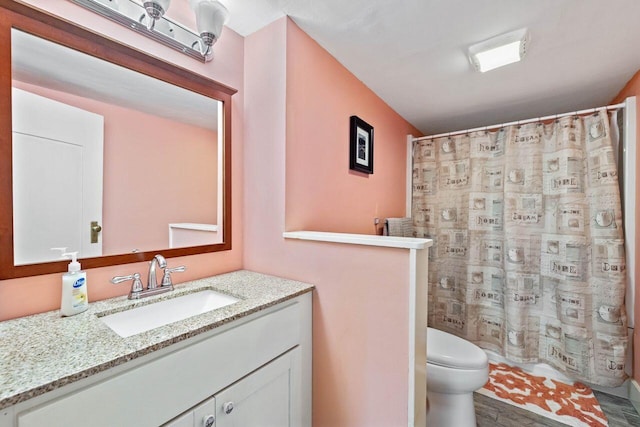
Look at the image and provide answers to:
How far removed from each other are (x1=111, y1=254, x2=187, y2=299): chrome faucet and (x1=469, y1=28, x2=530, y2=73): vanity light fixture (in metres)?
1.88

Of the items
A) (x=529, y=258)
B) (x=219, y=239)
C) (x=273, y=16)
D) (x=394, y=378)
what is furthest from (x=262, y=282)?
(x=529, y=258)

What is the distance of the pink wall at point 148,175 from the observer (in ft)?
3.51

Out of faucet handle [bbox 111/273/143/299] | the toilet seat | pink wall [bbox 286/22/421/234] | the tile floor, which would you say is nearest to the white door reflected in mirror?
faucet handle [bbox 111/273/143/299]

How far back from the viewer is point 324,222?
1643 mm

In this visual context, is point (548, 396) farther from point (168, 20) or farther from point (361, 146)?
point (168, 20)

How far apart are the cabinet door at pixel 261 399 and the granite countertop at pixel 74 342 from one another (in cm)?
24

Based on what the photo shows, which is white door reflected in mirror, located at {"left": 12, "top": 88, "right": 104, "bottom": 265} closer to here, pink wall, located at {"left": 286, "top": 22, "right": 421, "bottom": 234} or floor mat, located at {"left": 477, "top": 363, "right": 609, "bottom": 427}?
pink wall, located at {"left": 286, "top": 22, "right": 421, "bottom": 234}

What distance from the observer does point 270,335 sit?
1.04 metres

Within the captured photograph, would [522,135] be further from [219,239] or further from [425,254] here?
[219,239]

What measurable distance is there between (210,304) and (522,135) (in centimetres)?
239

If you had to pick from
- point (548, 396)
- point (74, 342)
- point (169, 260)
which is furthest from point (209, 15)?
point (548, 396)

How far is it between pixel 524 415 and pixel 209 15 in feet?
8.70

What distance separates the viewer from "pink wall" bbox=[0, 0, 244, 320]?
0.89m

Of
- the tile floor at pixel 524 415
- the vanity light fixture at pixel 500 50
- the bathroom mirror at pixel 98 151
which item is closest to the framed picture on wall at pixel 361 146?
the vanity light fixture at pixel 500 50
